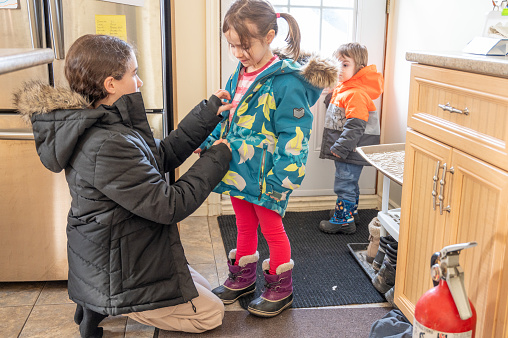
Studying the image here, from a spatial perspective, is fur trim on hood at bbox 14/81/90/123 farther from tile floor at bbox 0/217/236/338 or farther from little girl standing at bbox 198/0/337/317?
tile floor at bbox 0/217/236/338

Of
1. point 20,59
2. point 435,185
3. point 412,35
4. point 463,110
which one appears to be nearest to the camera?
point 20,59

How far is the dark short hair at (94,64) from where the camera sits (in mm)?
1698

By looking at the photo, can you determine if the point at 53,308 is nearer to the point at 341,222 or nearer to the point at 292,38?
the point at 292,38

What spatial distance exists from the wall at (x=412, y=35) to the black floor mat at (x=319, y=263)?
51 cm

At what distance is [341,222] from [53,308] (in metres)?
1.51

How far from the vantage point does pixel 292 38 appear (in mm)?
2021

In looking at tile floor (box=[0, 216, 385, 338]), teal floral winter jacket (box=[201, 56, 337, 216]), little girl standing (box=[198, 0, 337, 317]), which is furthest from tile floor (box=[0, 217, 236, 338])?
teal floral winter jacket (box=[201, 56, 337, 216])

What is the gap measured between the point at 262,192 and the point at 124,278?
22.2 inches

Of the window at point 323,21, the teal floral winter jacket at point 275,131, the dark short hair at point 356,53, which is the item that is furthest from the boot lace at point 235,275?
the window at point 323,21

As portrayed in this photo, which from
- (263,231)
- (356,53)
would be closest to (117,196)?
(263,231)

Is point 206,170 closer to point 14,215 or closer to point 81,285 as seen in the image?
point 81,285

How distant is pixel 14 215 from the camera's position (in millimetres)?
2283

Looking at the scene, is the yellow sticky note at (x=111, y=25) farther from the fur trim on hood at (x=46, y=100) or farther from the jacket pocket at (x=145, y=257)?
the jacket pocket at (x=145, y=257)

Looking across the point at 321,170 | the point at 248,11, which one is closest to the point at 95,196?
the point at 248,11
